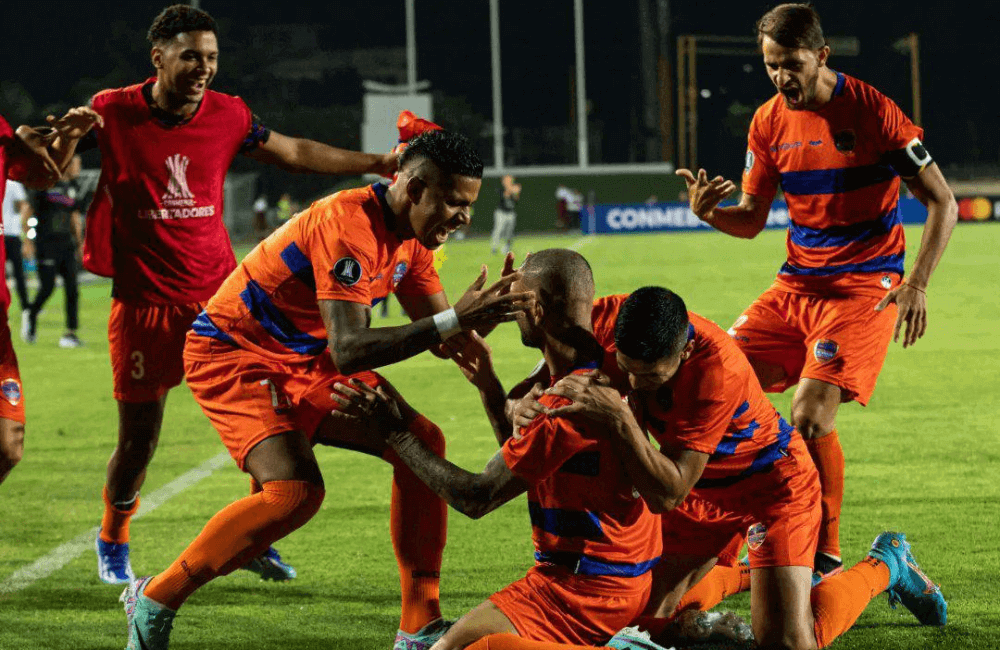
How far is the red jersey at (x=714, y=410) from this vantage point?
14.0ft

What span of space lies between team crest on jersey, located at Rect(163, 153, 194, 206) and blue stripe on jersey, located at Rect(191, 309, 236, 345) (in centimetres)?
118

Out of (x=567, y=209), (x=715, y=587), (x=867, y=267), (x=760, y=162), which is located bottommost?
(x=567, y=209)

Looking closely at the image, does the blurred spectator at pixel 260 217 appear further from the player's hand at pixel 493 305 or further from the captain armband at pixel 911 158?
the player's hand at pixel 493 305

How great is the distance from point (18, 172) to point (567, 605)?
9.71 ft

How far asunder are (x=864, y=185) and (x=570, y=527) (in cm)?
258

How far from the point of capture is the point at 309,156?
603 cm

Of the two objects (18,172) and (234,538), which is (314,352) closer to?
(234,538)

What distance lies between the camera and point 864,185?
20.0ft

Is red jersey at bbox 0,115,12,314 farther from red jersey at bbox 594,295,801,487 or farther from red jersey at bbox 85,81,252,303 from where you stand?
red jersey at bbox 594,295,801,487

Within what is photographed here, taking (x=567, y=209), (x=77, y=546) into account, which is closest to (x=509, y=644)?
(x=77, y=546)

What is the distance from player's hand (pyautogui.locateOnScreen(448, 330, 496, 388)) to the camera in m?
4.67

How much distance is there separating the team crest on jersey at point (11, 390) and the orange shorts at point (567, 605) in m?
2.18

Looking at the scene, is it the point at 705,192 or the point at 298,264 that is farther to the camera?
the point at 705,192

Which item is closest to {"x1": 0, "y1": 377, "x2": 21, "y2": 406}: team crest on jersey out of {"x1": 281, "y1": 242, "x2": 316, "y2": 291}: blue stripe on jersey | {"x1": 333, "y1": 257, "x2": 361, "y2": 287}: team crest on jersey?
{"x1": 281, "y1": 242, "x2": 316, "y2": 291}: blue stripe on jersey
